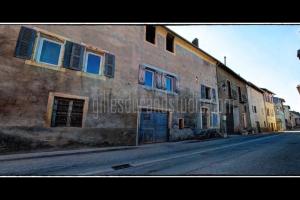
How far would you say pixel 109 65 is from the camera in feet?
28.0

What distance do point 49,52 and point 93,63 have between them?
1875 millimetres

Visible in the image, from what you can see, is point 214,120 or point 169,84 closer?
point 169,84

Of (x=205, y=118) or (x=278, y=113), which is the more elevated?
(x=278, y=113)

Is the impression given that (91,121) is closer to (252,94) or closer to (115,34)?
(115,34)

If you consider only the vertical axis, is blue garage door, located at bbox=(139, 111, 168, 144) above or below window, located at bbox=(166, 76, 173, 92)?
below

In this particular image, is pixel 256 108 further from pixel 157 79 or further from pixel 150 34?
pixel 150 34

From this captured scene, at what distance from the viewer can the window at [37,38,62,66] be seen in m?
6.68

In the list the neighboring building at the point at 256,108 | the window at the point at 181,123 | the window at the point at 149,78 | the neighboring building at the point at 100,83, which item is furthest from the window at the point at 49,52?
the neighboring building at the point at 256,108

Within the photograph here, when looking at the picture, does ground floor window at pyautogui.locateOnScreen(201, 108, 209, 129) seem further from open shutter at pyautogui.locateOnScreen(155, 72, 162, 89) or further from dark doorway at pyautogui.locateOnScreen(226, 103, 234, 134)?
open shutter at pyautogui.locateOnScreen(155, 72, 162, 89)

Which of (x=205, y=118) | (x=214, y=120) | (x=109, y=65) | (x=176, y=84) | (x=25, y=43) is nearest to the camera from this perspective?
(x=25, y=43)

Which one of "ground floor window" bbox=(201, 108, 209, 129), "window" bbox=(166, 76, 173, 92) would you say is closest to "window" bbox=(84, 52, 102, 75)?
"window" bbox=(166, 76, 173, 92)

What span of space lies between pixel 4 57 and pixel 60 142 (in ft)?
11.6

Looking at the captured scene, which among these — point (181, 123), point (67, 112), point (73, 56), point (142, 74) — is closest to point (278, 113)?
point (181, 123)
